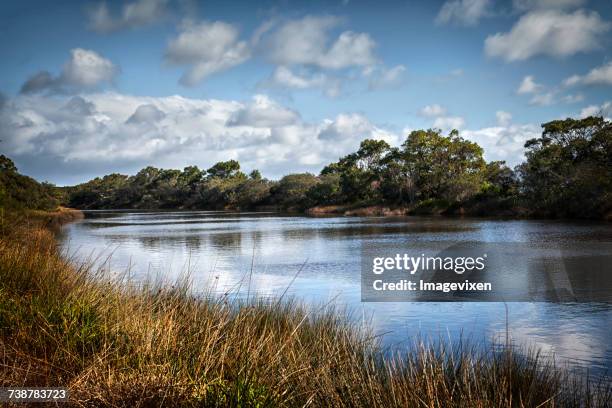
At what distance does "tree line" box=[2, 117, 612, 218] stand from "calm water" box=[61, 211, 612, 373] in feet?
33.0

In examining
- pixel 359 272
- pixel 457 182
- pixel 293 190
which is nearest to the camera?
pixel 359 272

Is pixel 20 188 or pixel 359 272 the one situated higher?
pixel 20 188

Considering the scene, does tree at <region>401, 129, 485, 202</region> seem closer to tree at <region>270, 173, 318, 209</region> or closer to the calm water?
tree at <region>270, 173, 318, 209</region>

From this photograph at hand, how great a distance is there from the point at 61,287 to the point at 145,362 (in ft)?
10.3

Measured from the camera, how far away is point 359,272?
16766 mm

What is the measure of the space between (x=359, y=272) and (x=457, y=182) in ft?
127

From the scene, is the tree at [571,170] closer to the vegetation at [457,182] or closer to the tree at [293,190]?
the vegetation at [457,182]

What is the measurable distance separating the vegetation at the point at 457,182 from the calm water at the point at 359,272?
393 inches

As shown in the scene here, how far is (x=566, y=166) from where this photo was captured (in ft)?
136

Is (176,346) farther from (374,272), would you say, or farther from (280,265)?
(280,265)

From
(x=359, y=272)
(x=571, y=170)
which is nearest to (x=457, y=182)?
(x=571, y=170)

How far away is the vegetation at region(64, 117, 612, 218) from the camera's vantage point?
40250mm

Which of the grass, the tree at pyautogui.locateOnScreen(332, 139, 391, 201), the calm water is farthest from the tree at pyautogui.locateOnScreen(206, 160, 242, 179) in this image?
the grass

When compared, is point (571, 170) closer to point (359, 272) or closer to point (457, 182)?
point (457, 182)
